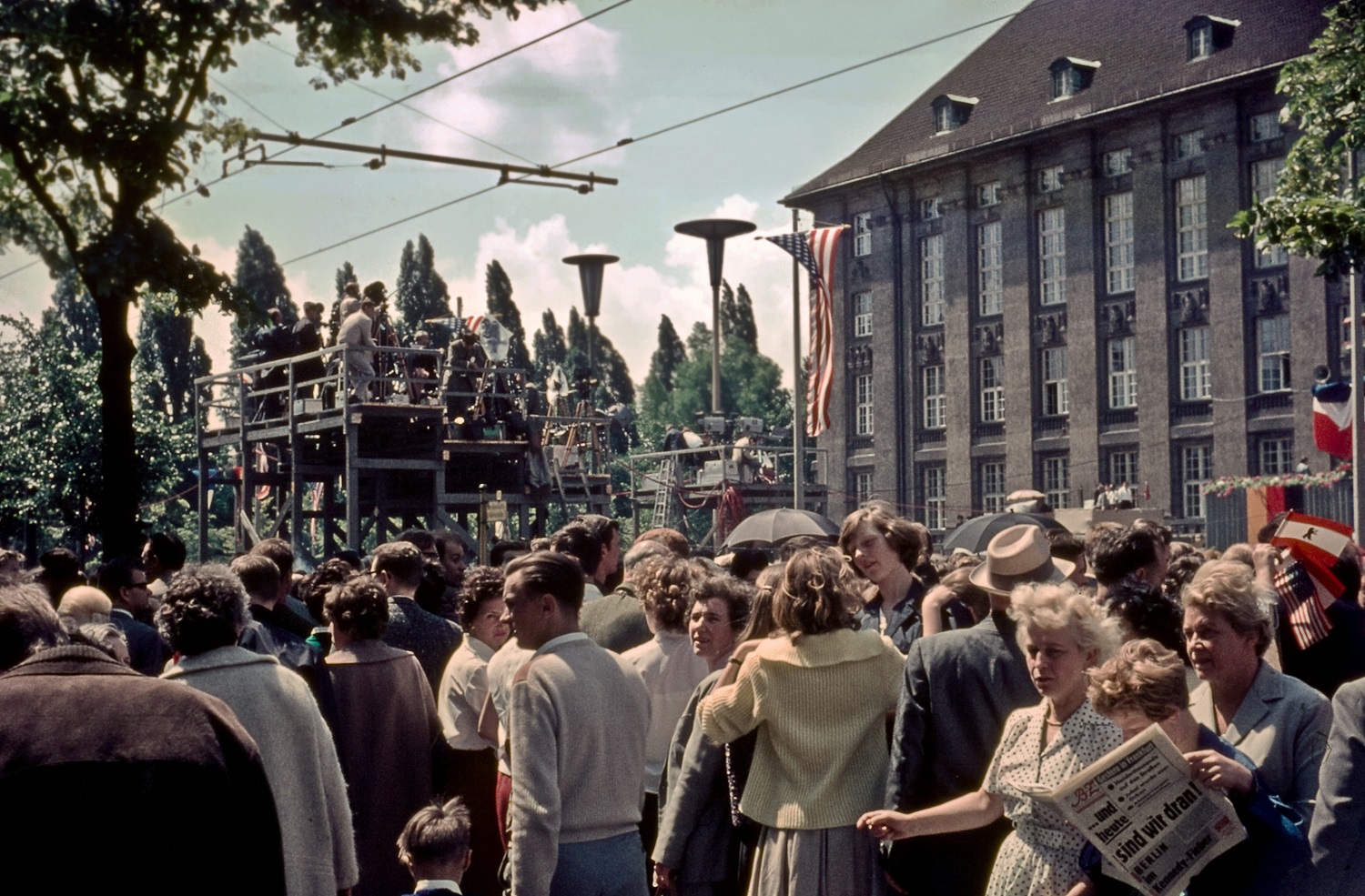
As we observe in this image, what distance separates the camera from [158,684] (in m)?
3.28

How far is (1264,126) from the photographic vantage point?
155 ft

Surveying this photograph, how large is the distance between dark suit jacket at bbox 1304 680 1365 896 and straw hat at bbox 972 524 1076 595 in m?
1.75

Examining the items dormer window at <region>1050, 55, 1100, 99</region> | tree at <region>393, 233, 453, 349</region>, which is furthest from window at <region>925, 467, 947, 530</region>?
tree at <region>393, 233, 453, 349</region>

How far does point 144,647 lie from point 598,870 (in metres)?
3.64

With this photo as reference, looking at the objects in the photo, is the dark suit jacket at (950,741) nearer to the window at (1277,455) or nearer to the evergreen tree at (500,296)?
the window at (1277,455)

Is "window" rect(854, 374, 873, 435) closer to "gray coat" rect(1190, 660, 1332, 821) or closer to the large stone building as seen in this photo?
the large stone building

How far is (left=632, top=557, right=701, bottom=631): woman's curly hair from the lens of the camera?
6984 millimetres

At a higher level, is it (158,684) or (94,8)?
(94,8)

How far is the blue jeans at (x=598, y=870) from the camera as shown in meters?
5.50

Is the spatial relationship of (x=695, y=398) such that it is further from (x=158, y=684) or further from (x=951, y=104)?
(x=158, y=684)

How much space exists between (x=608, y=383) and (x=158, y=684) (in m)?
100

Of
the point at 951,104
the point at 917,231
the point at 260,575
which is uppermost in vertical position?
the point at 951,104

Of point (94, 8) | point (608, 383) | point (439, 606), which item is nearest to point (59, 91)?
point (94, 8)

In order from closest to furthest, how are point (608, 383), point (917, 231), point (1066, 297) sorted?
point (1066, 297) → point (917, 231) → point (608, 383)
